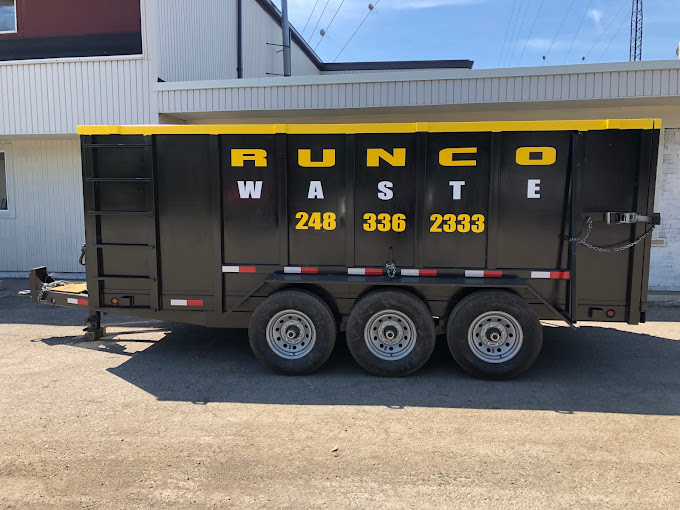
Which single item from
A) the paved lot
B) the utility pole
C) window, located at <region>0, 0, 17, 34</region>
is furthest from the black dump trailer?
the utility pole

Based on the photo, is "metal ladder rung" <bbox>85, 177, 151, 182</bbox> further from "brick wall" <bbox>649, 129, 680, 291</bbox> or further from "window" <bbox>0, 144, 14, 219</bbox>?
"brick wall" <bbox>649, 129, 680, 291</bbox>

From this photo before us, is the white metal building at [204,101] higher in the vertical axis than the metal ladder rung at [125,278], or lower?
higher

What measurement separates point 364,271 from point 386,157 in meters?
1.29

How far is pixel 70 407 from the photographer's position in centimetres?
478

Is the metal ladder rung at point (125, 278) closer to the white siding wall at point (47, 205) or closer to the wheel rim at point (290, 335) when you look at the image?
the wheel rim at point (290, 335)

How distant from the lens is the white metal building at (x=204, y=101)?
867 centimetres

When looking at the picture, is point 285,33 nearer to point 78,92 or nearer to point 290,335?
point 78,92

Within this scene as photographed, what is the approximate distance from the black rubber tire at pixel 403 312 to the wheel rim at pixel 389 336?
0.05 meters

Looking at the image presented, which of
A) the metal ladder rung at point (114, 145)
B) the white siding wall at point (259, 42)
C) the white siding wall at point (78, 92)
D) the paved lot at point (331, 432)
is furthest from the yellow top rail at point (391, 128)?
the white siding wall at point (259, 42)

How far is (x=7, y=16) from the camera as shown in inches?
454

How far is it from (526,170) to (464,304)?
5.24ft

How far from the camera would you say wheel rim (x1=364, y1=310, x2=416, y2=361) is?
551 centimetres

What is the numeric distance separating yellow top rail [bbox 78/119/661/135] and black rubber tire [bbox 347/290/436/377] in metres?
1.82

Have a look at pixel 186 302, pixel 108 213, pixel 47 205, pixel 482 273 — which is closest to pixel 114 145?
pixel 108 213
